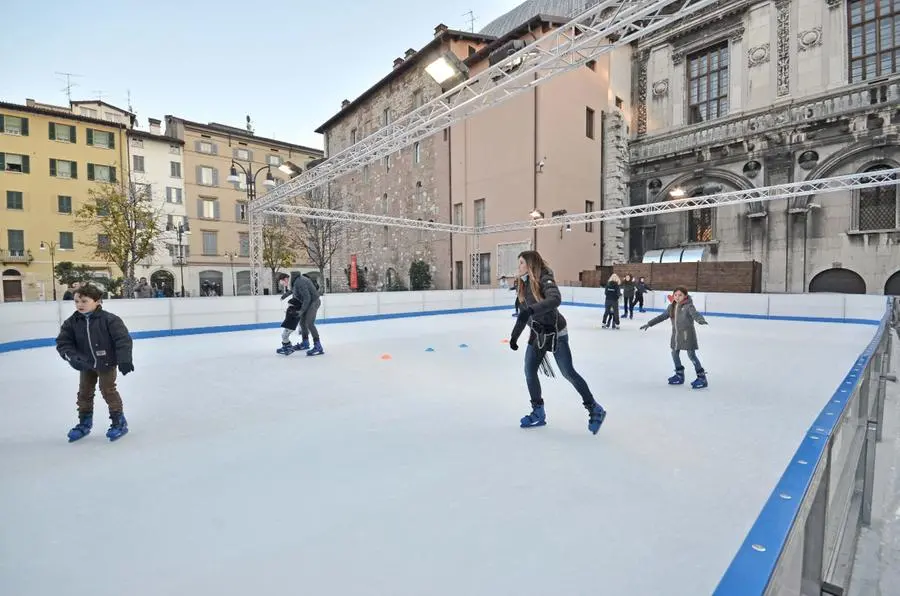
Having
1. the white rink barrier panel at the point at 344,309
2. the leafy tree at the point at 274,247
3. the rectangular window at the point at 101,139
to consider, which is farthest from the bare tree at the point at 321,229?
the rectangular window at the point at 101,139

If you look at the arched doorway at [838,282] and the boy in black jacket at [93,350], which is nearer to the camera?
the boy in black jacket at [93,350]

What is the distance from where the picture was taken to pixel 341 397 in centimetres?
480

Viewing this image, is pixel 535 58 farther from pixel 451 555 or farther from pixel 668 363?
pixel 451 555

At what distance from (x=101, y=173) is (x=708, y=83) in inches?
1405

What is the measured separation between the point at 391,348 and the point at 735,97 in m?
21.3

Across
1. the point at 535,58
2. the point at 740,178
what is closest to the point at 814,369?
the point at 535,58

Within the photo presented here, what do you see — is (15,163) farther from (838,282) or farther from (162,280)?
(838,282)

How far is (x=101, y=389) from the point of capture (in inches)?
141

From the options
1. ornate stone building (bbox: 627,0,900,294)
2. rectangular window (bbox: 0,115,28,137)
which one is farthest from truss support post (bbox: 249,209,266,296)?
rectangular window (bbox: 0,115,28,137)

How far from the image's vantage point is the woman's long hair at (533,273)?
3.50 metres

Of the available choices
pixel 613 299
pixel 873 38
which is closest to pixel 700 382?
pixel 613 299

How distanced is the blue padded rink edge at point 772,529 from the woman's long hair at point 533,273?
215 cm

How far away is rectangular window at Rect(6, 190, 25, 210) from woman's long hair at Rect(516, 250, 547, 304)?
3435 cm

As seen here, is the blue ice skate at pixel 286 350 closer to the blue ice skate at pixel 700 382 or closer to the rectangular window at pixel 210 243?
the blue ice skate at pixel 700 382
